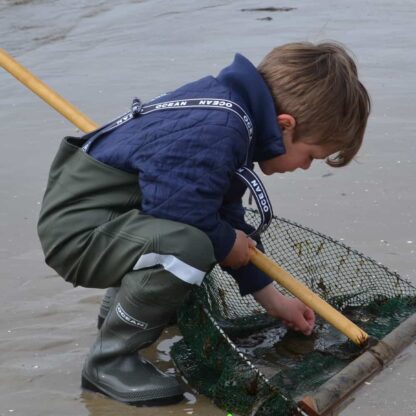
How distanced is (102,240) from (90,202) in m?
0.14

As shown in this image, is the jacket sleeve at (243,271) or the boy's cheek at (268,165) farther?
the jacket sleeve at (243,271)

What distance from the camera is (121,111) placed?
20.8 feet

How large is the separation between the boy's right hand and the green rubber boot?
24 cm

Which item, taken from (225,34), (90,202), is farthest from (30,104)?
(90,202)

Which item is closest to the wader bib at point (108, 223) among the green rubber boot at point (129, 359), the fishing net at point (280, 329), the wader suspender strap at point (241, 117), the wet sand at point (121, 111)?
the wader suspender strap at point (241, 117)

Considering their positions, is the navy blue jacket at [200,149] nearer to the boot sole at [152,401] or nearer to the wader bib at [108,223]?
the wader bib at [108,223]

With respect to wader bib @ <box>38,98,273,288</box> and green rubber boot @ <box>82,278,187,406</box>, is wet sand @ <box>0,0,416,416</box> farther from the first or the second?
wader bib @ <box>38,98,273,288</box>

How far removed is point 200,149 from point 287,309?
0.76 meters

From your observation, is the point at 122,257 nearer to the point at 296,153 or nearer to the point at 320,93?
the point at 296,153

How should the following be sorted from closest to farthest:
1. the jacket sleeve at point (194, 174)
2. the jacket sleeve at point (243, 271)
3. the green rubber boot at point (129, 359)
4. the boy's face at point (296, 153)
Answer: the jacket sleeve at point (194, 174) < the green rubber boot at point (129, 359) < the boy's face at point (296, 153) < the jacket sleeve at point (243, 271)

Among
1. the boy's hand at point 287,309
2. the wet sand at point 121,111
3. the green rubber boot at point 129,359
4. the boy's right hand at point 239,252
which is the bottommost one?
the wet sand at point 121,111

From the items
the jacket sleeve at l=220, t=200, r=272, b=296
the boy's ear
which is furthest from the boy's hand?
the boy's ear

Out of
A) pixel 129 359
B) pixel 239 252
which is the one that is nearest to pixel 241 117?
pixel 239 252

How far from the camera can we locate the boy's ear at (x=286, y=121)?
315cm
